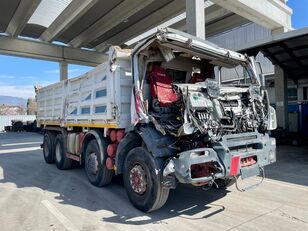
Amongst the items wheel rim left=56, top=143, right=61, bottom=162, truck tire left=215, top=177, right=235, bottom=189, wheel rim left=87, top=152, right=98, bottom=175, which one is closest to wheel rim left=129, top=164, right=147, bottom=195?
wheel rim left=87, top=152, right=98, bottom=175

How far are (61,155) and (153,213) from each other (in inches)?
192

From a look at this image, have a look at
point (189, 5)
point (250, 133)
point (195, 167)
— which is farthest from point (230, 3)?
point (195, 167)

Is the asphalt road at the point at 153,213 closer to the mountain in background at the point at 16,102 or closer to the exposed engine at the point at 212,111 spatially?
the exposed engine at the point at 212,111

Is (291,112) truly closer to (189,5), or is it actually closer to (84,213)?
(189,5)

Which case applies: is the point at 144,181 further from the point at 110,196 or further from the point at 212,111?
the point at 212,111

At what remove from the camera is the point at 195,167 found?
15.5ft

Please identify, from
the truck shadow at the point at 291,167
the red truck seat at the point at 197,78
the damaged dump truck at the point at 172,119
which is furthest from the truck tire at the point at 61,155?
the truck shadow at the point at 291,167

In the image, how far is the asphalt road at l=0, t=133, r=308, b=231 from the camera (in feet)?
15.1

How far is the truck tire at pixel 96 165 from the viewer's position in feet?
21.2

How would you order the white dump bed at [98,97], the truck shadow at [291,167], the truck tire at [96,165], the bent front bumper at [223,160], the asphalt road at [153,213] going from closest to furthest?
1. the bent front bumper at [223,160]
2. the asphalt road at [153,213]
3. the white dump bed at [98,97]
4. the truck tire at [96,165]
5. the truck shadow at [291,167]

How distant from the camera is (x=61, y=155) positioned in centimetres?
908

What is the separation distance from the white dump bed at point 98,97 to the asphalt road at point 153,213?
151 cm

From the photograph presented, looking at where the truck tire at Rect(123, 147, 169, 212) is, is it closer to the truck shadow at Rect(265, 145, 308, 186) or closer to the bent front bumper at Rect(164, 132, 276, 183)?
the bent front bumper at Rect(164, 132, 276, 183)

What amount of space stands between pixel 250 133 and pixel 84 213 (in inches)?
123
